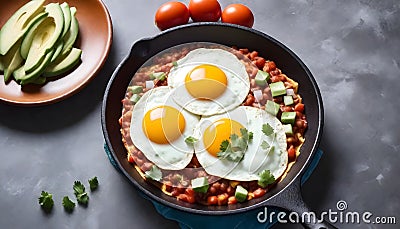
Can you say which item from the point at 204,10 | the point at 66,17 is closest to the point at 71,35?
the point at 66,17

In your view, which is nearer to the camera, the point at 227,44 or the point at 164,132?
the point at 164,132

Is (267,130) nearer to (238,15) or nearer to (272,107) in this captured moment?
(272,107)

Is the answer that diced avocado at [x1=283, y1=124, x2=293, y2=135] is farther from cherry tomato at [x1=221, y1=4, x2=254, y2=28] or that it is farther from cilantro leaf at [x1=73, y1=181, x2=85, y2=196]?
cilantro leaf at [x1=73, y1=181, x2=85, y2=196]

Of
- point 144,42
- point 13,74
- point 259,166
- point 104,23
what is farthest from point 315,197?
point 13,74

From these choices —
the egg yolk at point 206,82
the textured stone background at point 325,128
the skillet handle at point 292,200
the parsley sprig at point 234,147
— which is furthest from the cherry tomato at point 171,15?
the skillet handle at point 292,200

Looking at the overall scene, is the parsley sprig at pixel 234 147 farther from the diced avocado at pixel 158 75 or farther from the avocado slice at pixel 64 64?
the avocado slice at pixel 64 64

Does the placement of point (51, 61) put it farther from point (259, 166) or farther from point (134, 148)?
point (259, 166)
